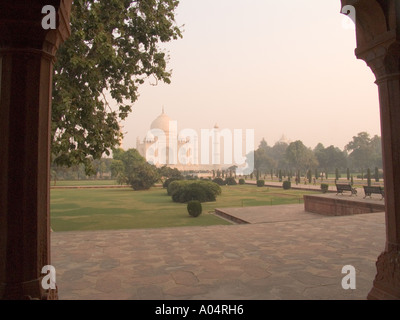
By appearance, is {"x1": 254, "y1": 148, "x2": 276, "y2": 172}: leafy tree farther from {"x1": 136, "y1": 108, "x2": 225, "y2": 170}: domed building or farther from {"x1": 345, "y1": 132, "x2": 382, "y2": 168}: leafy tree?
{"x1": 345, "y1": 132, "x2": 382, "y2": 168}: leafy tree

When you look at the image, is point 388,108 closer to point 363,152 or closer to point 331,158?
point 331,158

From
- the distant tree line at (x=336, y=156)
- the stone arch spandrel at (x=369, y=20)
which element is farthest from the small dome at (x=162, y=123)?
the stone arch spandrel at (x=369, y=20)

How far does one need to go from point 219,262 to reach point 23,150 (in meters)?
3.03

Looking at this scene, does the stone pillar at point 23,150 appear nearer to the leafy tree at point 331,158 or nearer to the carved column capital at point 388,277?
the carved column capital at point 388,277

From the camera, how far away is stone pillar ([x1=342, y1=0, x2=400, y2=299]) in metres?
2.67

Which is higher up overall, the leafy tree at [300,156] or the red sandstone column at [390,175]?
the leafy tree at [300,156]

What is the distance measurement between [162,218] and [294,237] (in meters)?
6.34

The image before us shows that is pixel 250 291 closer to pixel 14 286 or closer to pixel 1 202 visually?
pixel 14 286

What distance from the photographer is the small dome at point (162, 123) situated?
6794 centimetres

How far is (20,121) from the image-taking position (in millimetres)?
2285

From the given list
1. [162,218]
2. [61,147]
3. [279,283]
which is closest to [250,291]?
[279,283]

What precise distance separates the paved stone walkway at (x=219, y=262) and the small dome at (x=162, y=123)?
204 feet

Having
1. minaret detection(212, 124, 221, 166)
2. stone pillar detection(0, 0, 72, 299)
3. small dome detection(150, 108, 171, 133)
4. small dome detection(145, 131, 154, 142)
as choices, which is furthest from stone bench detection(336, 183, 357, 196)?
minaret detection(212, 124, 221, 166)

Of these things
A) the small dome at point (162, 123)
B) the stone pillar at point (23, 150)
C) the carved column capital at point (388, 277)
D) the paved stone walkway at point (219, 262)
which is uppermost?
the small dome at point (162, 123)
